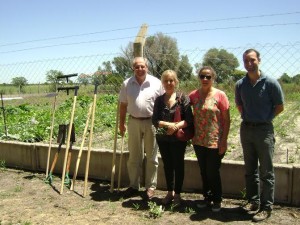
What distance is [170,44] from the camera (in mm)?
6711

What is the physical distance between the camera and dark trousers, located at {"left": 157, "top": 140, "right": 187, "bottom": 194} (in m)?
4.06

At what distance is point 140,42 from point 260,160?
94.4 inches

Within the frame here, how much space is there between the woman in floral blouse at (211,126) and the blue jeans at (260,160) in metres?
0.25

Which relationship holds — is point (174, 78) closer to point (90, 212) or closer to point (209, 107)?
point (209, 107)

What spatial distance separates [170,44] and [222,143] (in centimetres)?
344

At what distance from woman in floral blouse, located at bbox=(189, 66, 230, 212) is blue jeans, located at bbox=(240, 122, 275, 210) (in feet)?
0.82

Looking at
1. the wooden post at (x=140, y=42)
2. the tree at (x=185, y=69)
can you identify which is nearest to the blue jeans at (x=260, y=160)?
the wooden post at (x=140, y=42)

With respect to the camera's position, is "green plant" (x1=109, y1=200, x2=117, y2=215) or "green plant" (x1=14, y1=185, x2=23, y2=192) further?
"green plant" (x1=14, y1=185, x2=23, y2=192)

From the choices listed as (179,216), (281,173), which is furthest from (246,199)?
(179,216)

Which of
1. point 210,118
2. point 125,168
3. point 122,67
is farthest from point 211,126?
point 122,67

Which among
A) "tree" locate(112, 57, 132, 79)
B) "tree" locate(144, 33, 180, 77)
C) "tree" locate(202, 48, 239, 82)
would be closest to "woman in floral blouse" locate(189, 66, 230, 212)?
→ "tree" locate(202, 48, 239, 82)

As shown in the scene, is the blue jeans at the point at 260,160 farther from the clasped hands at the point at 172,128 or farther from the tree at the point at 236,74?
the tree at the point at 236,74

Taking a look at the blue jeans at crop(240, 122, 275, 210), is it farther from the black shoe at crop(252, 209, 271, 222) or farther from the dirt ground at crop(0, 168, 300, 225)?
the dirt ground at crop(0, 168, 300, 225)

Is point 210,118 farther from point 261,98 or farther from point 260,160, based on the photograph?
point 260,160
